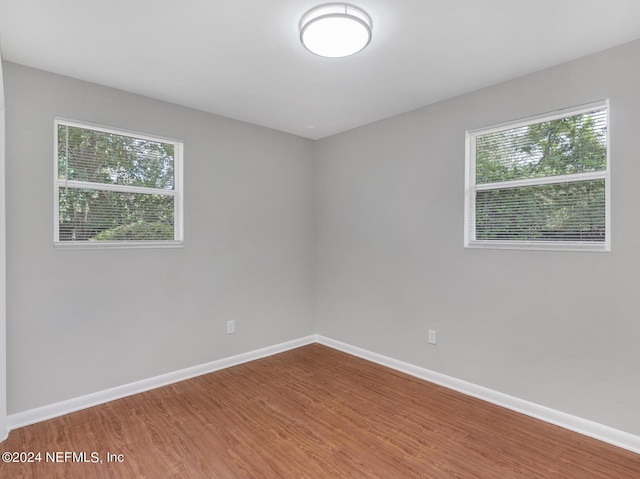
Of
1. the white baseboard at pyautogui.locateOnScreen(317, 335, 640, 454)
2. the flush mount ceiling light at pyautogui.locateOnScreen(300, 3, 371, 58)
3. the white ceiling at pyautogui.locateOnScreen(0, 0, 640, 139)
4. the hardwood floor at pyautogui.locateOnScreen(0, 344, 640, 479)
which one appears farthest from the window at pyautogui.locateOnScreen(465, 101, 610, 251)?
the flush mount ceiling light at pyautogui.locateOnScreen(300, 3, 371, 58)

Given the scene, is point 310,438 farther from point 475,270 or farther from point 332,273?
point 332,273

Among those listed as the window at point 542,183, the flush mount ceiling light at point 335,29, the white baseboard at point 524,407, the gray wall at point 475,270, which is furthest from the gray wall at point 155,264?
the window at point 542,183

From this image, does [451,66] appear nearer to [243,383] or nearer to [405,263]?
[405,263]

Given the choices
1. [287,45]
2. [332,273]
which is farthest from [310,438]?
[287,45]

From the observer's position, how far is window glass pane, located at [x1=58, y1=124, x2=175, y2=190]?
104 inches

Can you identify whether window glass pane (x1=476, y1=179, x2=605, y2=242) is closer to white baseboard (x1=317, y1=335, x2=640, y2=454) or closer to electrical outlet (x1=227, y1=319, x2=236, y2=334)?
white baseboard (x1=317, y1=335, x2=640, y2=454)

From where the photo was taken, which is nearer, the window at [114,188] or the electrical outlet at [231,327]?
the window at [114,188]

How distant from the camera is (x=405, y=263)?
3.38 metres

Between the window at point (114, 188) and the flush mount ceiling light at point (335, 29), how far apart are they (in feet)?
5.73

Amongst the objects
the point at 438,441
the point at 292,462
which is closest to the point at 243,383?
the point at 292,462

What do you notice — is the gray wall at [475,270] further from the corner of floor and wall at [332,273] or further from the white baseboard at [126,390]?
the white baseboard at [126,390]

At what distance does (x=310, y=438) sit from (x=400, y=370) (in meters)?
1.39

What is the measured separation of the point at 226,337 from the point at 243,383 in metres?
0.57

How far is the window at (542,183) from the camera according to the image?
7.65 feet
